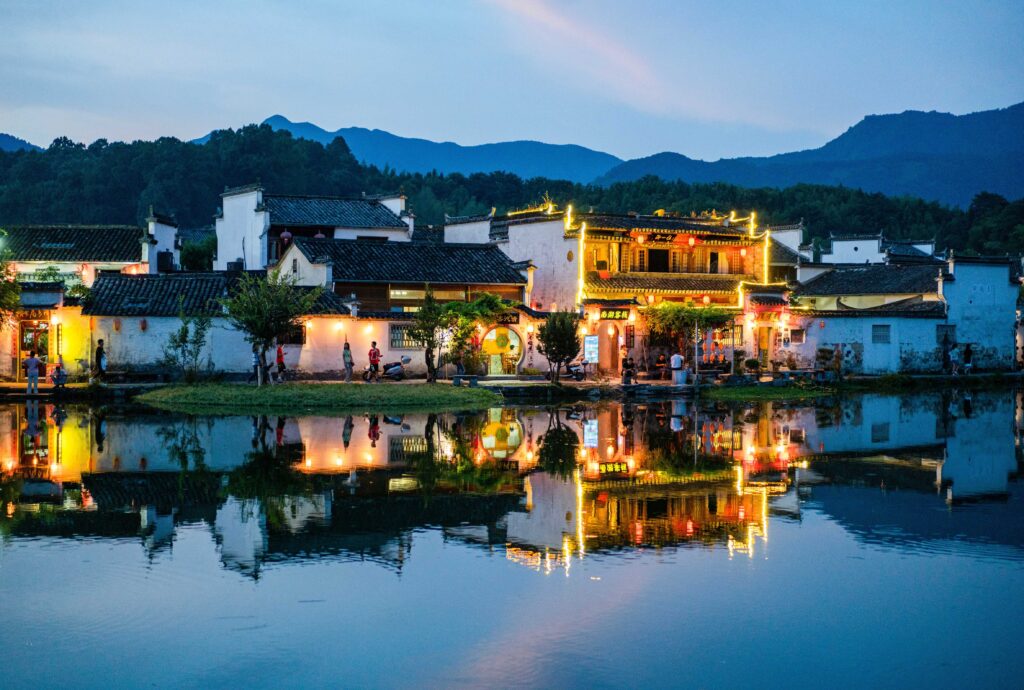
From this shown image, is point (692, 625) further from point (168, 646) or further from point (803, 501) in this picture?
point (803, 501)

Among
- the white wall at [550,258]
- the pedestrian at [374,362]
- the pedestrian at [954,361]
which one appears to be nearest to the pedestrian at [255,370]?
the pedestrian at [374,362]

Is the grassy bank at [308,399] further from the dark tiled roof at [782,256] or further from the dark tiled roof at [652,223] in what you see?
the dark tiled roof at [782,256]

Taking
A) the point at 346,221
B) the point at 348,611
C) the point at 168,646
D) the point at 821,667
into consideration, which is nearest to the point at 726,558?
the point at 821,667

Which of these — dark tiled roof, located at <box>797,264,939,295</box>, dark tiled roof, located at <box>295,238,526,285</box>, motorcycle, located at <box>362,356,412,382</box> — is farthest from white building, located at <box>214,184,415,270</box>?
dark tiled roof, located at <box>797,264,939,295</box>

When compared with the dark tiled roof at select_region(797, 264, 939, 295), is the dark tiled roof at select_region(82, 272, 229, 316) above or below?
below

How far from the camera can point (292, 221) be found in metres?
49.6

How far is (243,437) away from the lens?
23953mm

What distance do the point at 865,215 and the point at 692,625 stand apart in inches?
3814

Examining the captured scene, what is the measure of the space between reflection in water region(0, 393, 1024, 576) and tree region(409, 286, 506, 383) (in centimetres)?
567

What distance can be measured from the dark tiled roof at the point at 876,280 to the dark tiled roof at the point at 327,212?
19.3m

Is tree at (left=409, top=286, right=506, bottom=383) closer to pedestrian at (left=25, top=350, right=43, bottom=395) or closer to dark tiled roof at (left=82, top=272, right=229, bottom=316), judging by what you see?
dark tiled roof at (left=82, top=272, right=229, bottom=316)

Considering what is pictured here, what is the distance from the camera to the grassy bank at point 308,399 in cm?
2998

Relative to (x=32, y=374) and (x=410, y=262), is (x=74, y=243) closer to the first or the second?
(x=410, y=262)

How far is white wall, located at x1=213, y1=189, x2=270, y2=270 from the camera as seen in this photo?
49.8 metres
